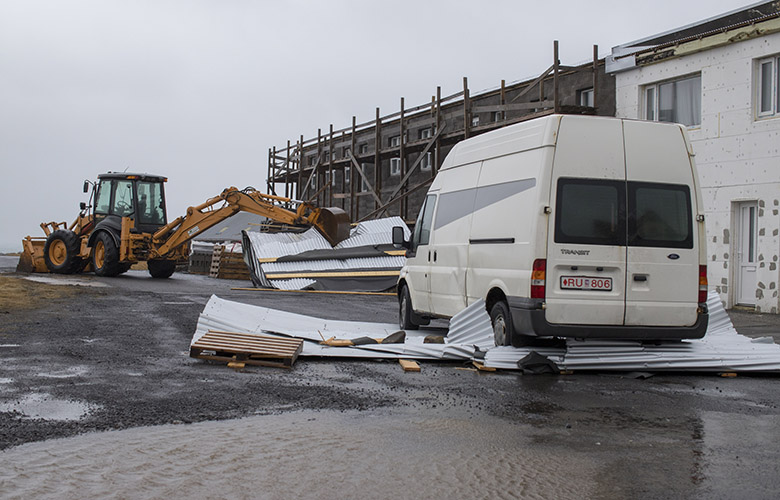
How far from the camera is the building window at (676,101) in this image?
2058cm

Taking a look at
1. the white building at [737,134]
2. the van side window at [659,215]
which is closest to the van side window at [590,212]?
the van side window at [659,215]

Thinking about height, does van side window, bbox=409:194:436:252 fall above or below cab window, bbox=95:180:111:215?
below

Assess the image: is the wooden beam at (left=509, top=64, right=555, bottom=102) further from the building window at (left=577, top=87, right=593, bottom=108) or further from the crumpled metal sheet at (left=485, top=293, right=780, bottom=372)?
the crumpled metal sheet at (left=485, top=293, right=780, bottom=372)

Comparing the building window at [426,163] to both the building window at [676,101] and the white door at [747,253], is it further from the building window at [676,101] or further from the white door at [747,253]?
the white door at [747,253]

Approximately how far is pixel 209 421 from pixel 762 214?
15.6 m

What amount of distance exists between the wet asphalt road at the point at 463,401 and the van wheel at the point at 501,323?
0.66 metres

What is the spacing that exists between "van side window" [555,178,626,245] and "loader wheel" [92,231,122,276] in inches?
845

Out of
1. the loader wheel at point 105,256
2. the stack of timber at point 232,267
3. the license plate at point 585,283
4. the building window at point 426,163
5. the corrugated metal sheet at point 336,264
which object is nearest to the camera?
the license plate at point 585,283

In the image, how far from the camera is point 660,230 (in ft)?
29.5

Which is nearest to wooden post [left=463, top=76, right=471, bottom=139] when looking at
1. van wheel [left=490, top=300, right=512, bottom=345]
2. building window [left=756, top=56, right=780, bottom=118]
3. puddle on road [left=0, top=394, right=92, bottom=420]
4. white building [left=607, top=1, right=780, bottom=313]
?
white building [left=607, top=1, right=780, bottom=313]

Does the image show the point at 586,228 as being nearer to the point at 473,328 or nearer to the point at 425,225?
the point at 473,328

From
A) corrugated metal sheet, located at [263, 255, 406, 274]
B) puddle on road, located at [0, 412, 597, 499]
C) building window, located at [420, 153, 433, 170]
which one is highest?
building window, located at [420, 153, 433, 170]

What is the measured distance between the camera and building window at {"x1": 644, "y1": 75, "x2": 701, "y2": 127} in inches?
810

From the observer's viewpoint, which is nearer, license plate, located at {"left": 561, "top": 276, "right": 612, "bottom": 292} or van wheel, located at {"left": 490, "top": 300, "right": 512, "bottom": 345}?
license plate, located at {"left": 561, "top": 276, "right": 612, "bottom": 292}
